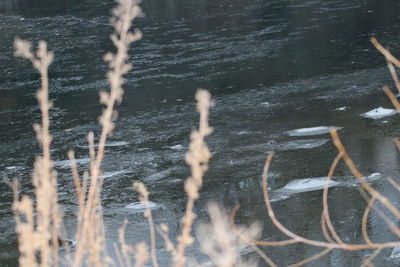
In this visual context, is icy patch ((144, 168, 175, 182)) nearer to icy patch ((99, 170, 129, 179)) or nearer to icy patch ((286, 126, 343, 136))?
icy patch ((99, 170, 129, 179))

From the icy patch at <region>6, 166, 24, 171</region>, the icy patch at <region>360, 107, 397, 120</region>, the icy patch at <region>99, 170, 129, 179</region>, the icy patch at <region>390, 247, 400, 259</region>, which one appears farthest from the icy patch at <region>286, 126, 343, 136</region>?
the icy patch at <region>390, 247, 400, 259</region>

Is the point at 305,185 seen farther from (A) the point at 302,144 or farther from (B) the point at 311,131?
(B) the point at 311,131

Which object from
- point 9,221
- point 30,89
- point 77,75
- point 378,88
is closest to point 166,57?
point 77,75

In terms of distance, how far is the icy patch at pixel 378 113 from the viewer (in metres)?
7.59

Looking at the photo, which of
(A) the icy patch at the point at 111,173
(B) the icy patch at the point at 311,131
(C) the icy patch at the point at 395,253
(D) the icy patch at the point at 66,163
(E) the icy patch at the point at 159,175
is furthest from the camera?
(B) the icy patch at the point at 311,131

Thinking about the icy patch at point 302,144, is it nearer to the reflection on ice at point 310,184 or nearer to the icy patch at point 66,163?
the reflection on ice at point 310,184

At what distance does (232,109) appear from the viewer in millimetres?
8727

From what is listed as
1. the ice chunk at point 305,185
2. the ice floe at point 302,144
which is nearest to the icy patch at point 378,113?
the ice floe at point 302,144

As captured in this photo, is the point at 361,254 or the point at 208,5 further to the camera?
the point at 208,5

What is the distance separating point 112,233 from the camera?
211 inches

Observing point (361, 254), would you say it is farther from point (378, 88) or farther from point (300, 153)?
point (378, 88)

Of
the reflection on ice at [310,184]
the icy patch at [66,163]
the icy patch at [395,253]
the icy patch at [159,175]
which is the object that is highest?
the icy patch at [66,163]

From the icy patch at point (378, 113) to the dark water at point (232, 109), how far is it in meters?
0.12

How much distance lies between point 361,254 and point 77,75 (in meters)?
8.15
